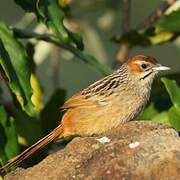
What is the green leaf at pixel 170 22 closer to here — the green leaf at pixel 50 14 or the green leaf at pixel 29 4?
the green leaf at pixel 50 14

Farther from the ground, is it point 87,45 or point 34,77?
point 34,77

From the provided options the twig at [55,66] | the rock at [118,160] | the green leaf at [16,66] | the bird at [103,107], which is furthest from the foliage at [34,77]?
the twig at [55,66]

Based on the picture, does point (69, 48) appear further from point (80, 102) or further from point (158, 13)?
point (158, 13)

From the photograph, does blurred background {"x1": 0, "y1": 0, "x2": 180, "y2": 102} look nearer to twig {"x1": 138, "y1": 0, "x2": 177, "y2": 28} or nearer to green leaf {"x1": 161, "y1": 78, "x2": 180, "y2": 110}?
twig {"x1": 138, "y1": 0, "x2": 177, "y2": 28}

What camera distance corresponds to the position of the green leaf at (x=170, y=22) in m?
6.79

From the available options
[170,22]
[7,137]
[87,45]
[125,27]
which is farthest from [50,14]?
[87,45]

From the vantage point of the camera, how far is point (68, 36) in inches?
234

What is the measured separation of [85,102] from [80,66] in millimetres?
2797

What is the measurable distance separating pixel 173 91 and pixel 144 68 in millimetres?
678

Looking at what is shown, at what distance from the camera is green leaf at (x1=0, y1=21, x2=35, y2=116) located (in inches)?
225

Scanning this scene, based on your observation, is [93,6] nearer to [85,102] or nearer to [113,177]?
[85,102]

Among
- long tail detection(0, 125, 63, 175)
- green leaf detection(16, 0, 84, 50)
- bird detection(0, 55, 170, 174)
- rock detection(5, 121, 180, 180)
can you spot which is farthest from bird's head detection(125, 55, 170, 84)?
rock detection(5, 121, 180, 180)

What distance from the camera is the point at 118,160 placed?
199 inches

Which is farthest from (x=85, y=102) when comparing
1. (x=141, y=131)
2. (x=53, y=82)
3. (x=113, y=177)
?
(x=53, y=82)
